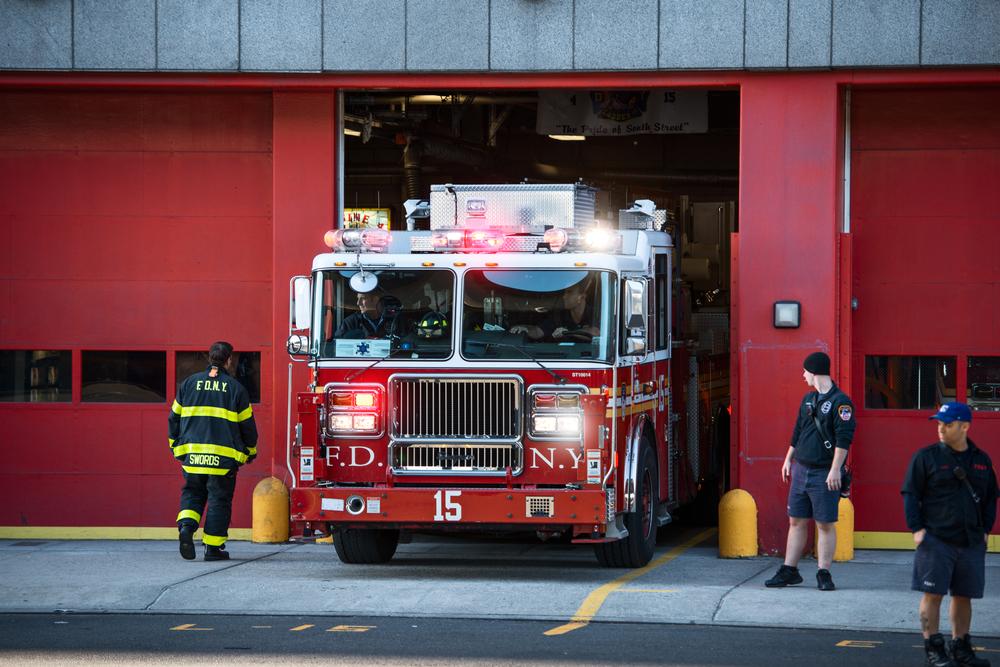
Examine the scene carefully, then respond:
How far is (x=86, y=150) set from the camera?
15625mm

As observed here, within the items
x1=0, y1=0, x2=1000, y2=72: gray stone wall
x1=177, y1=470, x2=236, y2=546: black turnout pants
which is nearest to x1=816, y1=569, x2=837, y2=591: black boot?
x1=0, y1=0, x2=1000, y2=72: gray stone wall

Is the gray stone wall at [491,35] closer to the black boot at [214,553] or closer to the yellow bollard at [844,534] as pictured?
the yellow bollard at [844,534]

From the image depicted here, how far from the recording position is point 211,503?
550 inches

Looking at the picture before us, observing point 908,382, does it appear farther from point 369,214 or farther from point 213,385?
point 369,214

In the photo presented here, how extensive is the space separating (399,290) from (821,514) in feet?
11.6

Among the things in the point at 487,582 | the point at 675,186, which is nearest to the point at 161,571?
the point at 487,582

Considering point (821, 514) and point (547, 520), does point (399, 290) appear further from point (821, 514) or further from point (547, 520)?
point (821, 514)

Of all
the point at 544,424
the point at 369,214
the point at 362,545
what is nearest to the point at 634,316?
the point at 544,424

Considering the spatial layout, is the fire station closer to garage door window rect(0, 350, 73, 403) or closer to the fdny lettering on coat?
garage door window rect(0, 350, 73, 403)

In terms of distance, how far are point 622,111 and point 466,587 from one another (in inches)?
235

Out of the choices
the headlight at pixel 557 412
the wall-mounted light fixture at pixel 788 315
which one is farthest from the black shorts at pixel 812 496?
the wall-mounted light fixture at pixel 788 315

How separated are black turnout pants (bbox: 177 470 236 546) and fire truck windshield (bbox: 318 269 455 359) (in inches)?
77.4

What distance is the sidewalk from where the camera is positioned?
11258 mm

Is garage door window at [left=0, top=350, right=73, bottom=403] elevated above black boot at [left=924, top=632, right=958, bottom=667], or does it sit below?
above
